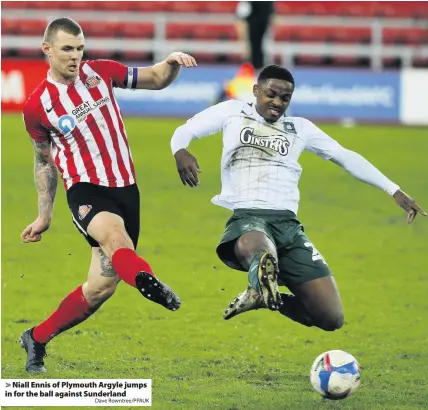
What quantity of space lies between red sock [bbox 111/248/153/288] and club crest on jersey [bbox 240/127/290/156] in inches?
42.8

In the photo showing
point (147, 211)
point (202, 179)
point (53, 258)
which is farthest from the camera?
point (202, 179)

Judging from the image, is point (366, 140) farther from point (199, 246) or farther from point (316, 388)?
→ point (316, 388)

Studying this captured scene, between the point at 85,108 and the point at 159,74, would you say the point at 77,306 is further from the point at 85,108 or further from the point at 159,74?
the point at 159,74

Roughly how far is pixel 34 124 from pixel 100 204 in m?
0.63

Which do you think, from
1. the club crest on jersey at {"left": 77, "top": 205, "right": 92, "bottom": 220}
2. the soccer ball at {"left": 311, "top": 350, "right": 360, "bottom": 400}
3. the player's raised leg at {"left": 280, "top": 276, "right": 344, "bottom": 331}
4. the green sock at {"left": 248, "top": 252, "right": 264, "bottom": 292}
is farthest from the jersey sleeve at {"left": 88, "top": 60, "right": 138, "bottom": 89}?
the soccer ball at {"left": 311, "top": 350, "right": 360, "bottom": 400}

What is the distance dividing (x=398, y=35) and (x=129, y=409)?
20.9 m

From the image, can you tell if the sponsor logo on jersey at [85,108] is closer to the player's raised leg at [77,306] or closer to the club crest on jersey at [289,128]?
the player's raised leg at [77,306]

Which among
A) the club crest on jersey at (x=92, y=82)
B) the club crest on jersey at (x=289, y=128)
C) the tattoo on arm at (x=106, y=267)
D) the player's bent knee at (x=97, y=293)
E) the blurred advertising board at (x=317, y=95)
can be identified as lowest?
the player's bent knee at (x=97, y=293)

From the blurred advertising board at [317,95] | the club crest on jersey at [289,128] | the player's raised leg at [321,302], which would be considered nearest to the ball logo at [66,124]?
the club crest on jersey at [289,128]

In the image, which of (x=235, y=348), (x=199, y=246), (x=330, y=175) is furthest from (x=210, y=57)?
(x=235, y=348)

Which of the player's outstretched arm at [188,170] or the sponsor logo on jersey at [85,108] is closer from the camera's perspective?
the player's outstretched arm at [188,170]

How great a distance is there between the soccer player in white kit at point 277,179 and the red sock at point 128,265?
736mm

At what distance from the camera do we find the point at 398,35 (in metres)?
25.5

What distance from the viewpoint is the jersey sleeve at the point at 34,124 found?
632 centimetres
